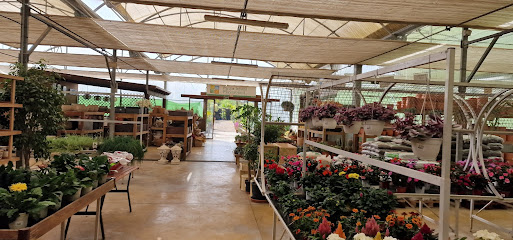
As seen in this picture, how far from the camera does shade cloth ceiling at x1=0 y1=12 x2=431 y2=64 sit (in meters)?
5.55

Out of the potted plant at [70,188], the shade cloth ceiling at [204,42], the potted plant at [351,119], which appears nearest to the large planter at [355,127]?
the potted plant at [351,119]

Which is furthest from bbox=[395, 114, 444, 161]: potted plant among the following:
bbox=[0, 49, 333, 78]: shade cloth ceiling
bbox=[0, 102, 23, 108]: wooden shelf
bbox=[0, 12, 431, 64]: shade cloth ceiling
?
bbox=[0, 49, 333, 78]: shade cloth ceiling

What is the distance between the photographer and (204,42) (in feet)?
21.0

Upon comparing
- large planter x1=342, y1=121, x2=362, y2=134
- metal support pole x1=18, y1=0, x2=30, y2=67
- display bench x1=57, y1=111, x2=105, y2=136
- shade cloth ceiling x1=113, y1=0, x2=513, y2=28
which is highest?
shade cloth ceiling x1=113, y1=0, x2=513, y2=28

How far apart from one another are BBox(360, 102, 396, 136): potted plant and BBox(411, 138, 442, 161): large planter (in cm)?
55

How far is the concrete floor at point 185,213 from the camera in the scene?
4.18 m

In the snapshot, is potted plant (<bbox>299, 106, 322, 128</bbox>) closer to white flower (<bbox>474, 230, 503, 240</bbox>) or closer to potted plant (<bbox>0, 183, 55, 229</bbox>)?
white flower (<bbox>474, 230, 503, 240</bbox>)

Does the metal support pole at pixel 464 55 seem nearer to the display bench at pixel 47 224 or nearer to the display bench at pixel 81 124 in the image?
the display bench at pixel 47 224

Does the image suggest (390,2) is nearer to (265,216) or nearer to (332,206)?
(332,206)

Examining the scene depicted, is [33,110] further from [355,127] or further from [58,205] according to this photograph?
[355,127]

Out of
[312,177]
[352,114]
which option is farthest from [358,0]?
[312,177]

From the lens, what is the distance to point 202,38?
6.10 metres

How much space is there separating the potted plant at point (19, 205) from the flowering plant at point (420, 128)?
2317 mm

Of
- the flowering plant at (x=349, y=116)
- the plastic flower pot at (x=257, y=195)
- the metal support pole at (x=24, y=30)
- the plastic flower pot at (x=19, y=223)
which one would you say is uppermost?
the metal support pole at (x=24, y=30)
